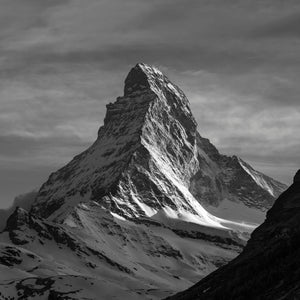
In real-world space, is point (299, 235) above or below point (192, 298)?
above

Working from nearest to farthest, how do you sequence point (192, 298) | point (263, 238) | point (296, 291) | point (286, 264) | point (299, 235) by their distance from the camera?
1. point (296, 291)
2. point (286, 264)
3. point (299, 235)
4. point (192, 298)
5. point (263, 238)

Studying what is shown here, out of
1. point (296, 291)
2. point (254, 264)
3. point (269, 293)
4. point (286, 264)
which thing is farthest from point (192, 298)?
point (296, 291)

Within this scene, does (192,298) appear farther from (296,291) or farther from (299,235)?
(296,291)

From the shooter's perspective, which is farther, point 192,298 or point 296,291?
point 192,298

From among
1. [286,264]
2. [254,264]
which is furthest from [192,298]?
[286,264]

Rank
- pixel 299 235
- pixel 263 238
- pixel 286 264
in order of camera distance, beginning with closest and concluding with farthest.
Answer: pixel 286 264
pixel 299 235
pixel 263 238

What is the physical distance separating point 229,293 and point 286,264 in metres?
9.99

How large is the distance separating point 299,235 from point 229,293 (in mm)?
16847

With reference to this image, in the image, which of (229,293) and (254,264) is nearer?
(229,293)

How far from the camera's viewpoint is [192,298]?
15200 cm

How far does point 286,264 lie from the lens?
4459 inches

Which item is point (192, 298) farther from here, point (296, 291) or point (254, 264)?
point (296, 291)

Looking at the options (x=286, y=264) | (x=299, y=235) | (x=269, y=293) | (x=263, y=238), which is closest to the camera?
(x=269, y=293)

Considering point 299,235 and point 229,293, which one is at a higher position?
point 299,235
